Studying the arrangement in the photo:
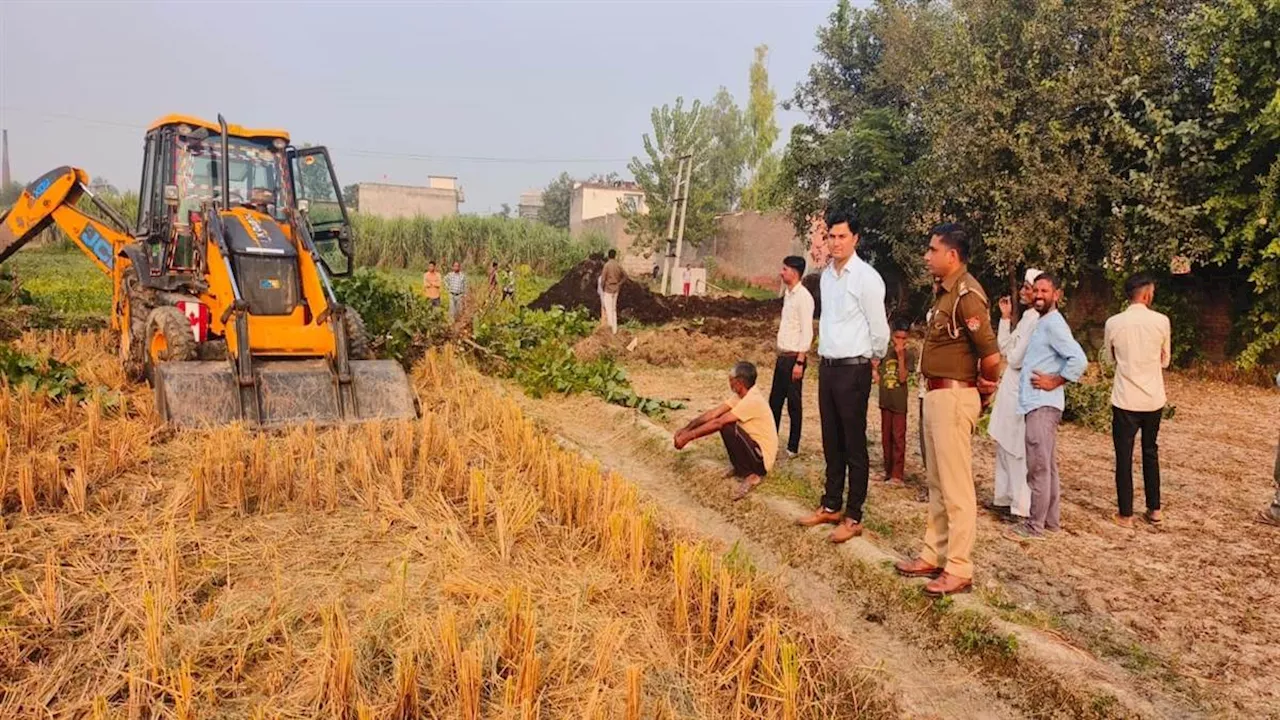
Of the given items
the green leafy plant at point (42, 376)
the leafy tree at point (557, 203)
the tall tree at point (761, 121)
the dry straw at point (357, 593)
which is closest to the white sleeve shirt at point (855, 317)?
the dry straw at point (357, 593)

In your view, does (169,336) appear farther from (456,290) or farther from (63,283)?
(63,283)

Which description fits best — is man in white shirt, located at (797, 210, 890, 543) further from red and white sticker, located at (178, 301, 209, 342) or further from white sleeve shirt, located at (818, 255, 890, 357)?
red and white sticker, located at (178, 301, 209, 342)

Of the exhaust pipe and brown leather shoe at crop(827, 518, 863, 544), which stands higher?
the exhaust pipe

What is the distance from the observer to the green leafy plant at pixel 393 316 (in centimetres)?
945

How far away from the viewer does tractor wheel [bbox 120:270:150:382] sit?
25.6 ft

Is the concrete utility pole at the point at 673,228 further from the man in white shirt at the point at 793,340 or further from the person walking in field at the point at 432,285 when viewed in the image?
the man in white shirt at the point at 793,340

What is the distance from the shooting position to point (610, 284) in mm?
13938

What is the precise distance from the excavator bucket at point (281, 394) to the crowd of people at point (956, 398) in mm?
2827

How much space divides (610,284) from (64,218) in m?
7.78

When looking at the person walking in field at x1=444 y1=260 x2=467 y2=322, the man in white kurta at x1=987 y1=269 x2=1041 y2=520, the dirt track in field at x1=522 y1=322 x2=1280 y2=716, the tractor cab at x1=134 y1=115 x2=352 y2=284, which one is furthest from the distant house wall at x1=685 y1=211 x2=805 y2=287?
the man in white kurta at x1=987 y1=269 x2=1041 y2=520

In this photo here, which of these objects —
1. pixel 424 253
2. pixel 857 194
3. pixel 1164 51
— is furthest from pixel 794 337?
pixel 424 253

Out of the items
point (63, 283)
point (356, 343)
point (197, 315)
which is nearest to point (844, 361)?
point (356, 343)

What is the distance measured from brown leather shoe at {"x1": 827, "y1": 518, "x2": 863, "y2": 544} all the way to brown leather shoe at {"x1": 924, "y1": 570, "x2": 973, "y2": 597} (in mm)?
750

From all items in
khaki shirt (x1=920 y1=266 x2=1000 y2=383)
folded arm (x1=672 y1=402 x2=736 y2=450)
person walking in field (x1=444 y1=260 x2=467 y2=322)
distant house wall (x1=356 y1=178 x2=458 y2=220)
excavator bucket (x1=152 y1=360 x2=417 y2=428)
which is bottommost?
folded arm (x1=672 y1=402 x2=736 y2=450)
